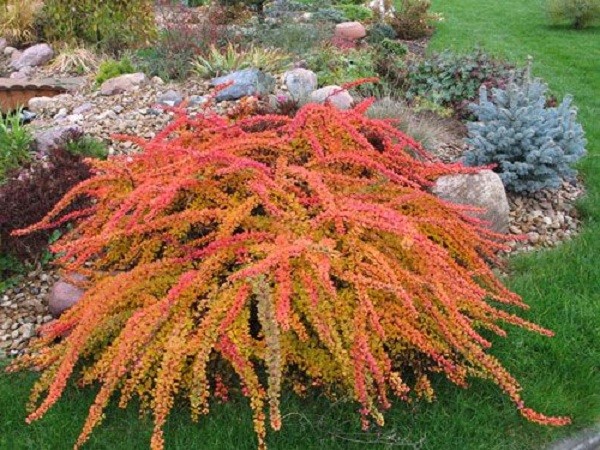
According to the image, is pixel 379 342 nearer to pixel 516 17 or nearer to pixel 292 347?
pixel 292 347

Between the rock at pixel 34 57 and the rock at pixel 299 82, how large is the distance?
13.2ft

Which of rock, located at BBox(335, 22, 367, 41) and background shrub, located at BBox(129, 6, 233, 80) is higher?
background shrub, located at BBox(129, 6, 233, 80)

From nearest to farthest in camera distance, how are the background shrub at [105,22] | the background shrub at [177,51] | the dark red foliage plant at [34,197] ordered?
1. the dark red foliage plant at [34,197]
2. the background shrub at [177,51]
3. the background shrub at [105,22]

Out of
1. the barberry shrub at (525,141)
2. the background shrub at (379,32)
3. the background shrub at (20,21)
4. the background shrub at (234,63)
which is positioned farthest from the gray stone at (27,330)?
the background shrub at (379,32)

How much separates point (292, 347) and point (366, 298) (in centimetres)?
38

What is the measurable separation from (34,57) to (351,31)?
4.88m

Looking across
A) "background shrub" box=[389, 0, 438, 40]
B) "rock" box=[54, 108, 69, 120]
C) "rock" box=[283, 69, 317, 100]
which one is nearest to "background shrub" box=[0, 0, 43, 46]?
"rock" box=[54, 108, 69, 120]

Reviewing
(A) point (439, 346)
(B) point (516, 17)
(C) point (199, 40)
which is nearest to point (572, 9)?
(B) point (516, 17)

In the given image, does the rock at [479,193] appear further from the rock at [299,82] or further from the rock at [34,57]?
the rock at [34,57]

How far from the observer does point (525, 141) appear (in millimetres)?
4867

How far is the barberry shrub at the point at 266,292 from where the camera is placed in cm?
276

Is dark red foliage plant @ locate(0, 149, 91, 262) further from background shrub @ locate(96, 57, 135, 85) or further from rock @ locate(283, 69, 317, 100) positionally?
background shrub @ locate(96, 57, 135, 85)

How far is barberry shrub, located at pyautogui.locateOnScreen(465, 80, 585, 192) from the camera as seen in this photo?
4.84m

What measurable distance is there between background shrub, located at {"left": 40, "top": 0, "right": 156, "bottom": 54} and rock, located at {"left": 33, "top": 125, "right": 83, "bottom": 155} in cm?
351
